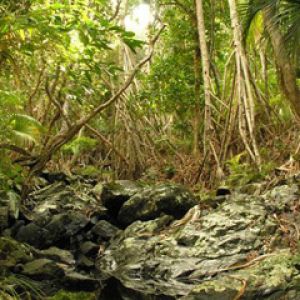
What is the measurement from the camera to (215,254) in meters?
5.45

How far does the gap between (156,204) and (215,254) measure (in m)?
1.79

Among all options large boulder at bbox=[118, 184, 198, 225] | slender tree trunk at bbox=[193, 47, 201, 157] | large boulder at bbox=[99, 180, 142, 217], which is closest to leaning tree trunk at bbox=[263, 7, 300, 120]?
large boulder at bbox=[118, 184, 198, 225]

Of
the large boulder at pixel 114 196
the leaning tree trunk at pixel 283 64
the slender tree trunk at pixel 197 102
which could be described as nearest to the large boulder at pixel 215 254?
the large boulder at pixel 114 196

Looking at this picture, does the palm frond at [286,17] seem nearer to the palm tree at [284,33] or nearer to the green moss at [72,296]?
the palm tree at [284,33]

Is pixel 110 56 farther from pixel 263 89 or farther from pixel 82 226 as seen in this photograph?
pixel 82 226

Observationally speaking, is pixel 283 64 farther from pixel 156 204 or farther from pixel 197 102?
pixel 197 102

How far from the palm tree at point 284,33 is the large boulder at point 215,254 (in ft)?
4.16

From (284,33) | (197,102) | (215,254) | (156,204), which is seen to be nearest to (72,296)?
(215,254)

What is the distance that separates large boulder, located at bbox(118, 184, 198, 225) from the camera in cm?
703

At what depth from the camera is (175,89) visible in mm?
9516

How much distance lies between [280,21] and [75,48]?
2442 mm

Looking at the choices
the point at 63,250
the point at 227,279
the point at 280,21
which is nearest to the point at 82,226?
the point at 63,250

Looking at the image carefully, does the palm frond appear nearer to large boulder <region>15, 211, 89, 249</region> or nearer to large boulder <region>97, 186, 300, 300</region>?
large boulder <region>97, 186, 300, 300</region>

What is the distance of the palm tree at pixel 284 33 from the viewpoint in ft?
18.3
